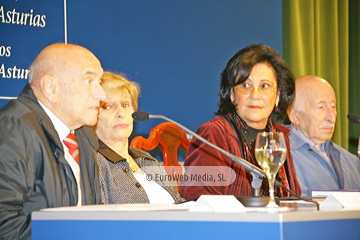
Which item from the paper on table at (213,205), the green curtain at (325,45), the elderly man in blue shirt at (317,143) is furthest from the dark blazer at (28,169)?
the green curtain at (325,45)

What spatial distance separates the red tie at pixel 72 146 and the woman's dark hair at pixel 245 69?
3.77 ft

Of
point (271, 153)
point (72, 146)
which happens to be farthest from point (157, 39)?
point (271, 153)

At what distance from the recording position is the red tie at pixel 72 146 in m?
2.16

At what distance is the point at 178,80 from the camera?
3660mm

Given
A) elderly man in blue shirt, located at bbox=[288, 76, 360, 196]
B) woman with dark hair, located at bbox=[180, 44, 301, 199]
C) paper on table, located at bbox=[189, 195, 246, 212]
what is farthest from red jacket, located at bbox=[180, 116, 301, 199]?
paper on table, located at bbox=[189, 195, 246, 212]

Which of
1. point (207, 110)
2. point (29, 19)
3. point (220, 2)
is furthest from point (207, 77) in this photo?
A: point (29, 19)

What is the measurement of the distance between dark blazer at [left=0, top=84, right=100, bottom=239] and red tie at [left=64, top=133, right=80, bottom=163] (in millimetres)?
197

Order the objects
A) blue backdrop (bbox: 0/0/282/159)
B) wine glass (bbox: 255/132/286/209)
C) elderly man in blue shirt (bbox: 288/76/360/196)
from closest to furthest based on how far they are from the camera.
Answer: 1. wine glass (bbox: 255/132/286/209)
2. blue backdrop (bbox: 0/0/282/159)
3. elderly man in blue shirt (bbox: 288/76/360/196)

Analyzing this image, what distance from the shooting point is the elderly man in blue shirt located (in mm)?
3395

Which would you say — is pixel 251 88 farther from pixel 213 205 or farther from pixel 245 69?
pixel 213 205

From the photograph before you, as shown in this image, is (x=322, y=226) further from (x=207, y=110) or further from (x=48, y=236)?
(x=207, y=110)

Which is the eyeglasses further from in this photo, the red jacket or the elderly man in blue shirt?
the elderly man in blue shirt

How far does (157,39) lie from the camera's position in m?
3.57

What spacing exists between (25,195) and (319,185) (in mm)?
2102
